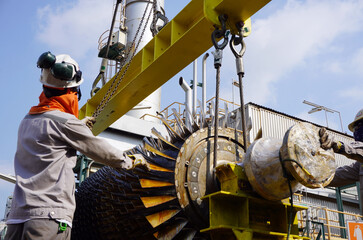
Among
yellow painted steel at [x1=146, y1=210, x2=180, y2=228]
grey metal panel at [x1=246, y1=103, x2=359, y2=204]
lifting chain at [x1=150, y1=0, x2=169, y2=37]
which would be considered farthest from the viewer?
grey metal panel at [x1=246, y1=103, x2=359, y2=204]

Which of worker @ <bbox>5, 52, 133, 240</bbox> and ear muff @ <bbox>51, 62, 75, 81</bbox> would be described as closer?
worker @ <bbox>5, 52, 133, 240</bbox>

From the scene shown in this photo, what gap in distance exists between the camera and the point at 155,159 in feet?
14.4

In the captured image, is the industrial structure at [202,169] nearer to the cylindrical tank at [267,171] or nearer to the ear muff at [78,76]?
the cylindrical tank at [267,171]

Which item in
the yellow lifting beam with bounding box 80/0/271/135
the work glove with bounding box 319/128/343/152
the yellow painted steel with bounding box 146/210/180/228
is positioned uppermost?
the yellow lifting beam with bounding box 80/0/271/135

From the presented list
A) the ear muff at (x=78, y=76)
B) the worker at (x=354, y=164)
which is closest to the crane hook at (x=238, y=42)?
the worker at (x=354, y=164)

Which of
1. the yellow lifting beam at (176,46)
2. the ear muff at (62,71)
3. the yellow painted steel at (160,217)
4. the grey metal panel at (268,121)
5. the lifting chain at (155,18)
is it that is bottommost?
the yellow painted steel at (160,217)

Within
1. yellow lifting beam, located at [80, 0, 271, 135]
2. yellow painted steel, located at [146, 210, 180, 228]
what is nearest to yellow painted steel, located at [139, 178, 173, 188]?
yellow painted steel, located at [146, 210, 180, 228]

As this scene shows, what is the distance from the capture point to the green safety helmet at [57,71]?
2441 millimetres

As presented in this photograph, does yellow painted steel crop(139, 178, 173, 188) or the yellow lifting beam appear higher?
the yellow lifting beam

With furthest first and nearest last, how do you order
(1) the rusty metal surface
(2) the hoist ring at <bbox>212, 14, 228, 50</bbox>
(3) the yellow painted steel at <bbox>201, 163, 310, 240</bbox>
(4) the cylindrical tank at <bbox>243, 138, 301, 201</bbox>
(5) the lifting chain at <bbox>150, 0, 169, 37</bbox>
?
(5) the lifting chain at <bbox>150, 0, 169, 37</bbox>
(2) the hoist ring at <bbox>212, 14, 228, 50</bbox>
(3) the yellow painted steel at <bbox>201, 163, 310, 240</bbox>
(4) the cylindrical tank at <bbox>243, 138, 301, 201</bbox>
(1) the rusty metal surface

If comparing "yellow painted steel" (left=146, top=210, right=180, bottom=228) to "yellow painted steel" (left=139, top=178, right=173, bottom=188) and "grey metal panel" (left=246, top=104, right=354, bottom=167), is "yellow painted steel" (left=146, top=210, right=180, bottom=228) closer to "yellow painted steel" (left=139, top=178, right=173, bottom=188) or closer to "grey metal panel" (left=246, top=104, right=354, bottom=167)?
"yellow painted steel" (left=139, top=178, right=173, bottom=188)

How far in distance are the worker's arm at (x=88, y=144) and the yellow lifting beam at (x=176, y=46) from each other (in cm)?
244

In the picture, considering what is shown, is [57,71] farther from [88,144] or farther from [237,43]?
[237,43]

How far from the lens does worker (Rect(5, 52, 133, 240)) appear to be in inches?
82.4
